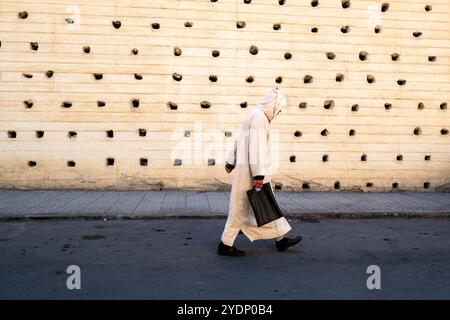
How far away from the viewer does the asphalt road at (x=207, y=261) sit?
387 cm

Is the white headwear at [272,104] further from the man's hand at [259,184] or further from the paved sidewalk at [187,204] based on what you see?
the paved sidewalk at [187,204]

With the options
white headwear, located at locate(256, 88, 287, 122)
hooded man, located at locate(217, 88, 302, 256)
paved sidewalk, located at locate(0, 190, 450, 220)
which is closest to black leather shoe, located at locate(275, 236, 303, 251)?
hooded man, located at locate(217, 88, 302, 256)

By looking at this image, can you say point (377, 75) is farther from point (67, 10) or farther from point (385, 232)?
point (67, 10)

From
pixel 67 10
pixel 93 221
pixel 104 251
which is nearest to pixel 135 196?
pixel 93 221

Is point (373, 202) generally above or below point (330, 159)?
below

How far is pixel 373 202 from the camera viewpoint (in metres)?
8.88

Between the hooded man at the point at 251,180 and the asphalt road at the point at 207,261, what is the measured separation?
22cm

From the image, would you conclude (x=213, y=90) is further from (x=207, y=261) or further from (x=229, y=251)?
(x=207, y=261)

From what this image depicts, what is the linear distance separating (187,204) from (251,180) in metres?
3.28

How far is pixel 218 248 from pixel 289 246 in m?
0.89

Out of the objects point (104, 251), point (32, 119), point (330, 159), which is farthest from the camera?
point (330, 159)

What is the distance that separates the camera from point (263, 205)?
203 inches

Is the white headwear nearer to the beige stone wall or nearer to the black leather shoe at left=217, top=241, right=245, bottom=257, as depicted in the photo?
the black leather shoe at left=217, top=241, right=245, bottom=257

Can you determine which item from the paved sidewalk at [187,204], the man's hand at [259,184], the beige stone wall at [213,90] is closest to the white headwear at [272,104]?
the man's hand at [259,184]
